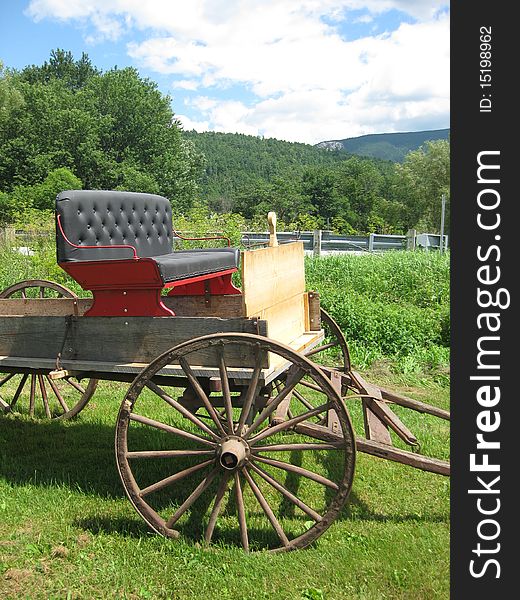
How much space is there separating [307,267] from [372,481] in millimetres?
6097

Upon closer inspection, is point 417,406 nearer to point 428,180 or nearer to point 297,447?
point 297,447

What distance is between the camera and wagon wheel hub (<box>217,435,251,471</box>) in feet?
10.2

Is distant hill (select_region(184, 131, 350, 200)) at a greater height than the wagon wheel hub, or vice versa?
distant hill (select_region(184, 131, 350, 200))

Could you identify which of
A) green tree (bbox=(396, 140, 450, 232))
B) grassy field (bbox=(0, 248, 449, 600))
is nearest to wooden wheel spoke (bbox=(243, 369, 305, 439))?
grassy field (bbox=(0, 248, 449, 600))

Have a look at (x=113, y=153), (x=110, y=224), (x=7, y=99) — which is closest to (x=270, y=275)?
(x=110, y=224)

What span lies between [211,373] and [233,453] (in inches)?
17.2

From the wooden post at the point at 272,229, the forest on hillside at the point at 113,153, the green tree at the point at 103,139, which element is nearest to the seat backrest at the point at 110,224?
the wooden post at the point at 272,229

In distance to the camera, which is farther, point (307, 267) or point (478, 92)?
point (307, 267)

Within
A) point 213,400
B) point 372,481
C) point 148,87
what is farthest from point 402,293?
point 148,87

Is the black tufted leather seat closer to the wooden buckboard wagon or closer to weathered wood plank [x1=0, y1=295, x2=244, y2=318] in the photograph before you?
the wooden buckboard wagon

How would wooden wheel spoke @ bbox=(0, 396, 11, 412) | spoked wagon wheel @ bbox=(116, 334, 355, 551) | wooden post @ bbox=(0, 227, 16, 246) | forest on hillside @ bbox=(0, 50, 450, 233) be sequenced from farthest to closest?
forest on hillside @ bbox=(0, 50, 450, 233) → wooden post @ bbox=(0, 227, 16, 246) → wooden wheel spoke @ bbox=(0, 396, 11, 412) → spoked wagon wheel @ bbox=(116, 334, 355, 551)

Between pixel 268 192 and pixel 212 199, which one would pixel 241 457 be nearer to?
pixel 268 192

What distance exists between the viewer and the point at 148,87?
42.6 metres

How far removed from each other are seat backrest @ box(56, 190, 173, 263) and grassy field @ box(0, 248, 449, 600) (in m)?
1.40
